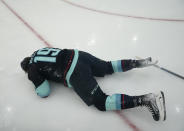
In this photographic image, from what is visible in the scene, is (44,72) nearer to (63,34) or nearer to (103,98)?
(103,98)

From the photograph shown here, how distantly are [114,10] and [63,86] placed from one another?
83.9 inches

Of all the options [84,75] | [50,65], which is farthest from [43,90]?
[84,75]

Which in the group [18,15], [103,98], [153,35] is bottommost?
[103,98]

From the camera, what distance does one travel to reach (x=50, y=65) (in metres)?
1.41

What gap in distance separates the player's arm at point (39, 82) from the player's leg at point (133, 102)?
421 millimetres

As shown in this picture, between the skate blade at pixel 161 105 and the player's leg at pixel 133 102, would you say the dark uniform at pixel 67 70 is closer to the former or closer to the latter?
the player's leg at pixel 133 102

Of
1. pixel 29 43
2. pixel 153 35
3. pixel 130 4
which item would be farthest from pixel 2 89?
pixel 130 4

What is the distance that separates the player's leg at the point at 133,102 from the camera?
1.18 metres

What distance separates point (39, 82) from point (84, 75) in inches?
14.2

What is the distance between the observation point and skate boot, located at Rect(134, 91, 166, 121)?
1.17 meters

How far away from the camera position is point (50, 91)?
5.05 ft

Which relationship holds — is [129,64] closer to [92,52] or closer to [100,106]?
[100,106]

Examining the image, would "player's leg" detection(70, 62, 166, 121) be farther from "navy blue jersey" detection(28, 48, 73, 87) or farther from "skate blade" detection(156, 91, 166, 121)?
"navy blue jersey" detection(28, 48, 73, 87)

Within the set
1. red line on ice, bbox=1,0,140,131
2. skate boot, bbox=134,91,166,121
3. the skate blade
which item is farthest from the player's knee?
the skate blade
